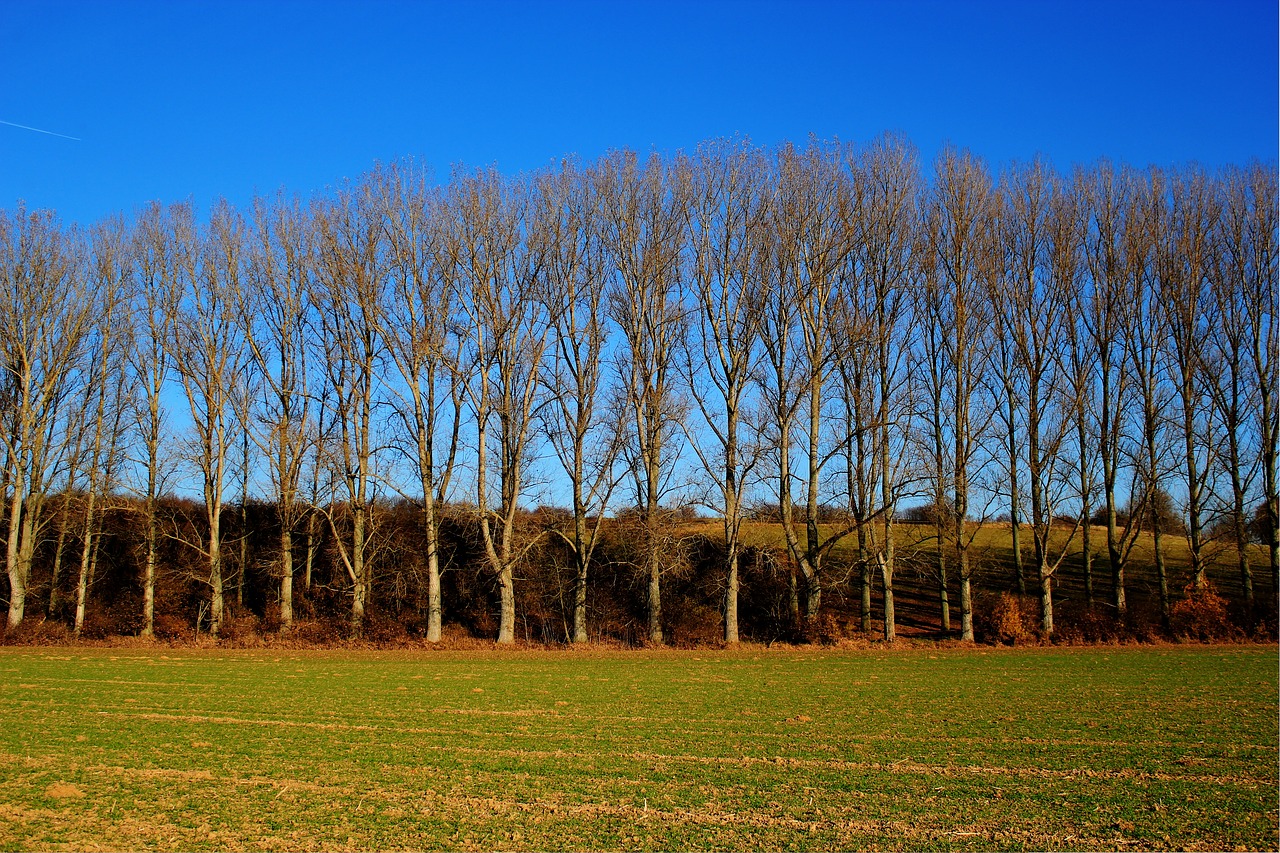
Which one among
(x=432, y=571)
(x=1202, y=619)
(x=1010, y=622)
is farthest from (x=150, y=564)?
(x=1202, y=619)

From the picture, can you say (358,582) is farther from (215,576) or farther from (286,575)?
(215,576)

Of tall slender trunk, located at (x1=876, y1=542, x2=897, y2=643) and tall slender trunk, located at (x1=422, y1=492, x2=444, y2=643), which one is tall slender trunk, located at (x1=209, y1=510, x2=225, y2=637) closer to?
tall slender trunk, located at (x1=422, y1=492, x2=444, y2=643)

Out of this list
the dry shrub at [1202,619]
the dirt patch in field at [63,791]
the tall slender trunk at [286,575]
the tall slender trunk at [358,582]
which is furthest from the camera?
the tall slender trunk at [286,575]

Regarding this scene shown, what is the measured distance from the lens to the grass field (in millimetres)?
7367

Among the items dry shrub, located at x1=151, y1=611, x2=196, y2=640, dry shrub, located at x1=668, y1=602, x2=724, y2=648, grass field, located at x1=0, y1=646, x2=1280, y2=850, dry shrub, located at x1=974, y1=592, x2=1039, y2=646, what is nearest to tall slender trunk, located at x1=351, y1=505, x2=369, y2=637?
dry shrub, located at x1=151, y1=611, x2=196, y2=640

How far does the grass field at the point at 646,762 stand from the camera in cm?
737

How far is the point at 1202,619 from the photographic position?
28.9 m

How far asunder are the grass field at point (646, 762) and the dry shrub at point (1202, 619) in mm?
10595

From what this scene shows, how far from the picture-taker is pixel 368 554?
122 feet

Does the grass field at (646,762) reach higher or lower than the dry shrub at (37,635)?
higher

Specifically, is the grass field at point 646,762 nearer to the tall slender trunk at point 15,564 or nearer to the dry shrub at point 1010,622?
the dry shrub at point 1010,622

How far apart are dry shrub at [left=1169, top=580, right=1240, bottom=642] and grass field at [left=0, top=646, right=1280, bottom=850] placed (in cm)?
1059

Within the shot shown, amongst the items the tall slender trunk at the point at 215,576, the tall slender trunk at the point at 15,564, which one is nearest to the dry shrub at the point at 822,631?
the tall slender trunk at the point at 215,576

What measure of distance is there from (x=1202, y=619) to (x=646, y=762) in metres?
26.7
